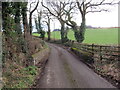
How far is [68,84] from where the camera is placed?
695 centimetres

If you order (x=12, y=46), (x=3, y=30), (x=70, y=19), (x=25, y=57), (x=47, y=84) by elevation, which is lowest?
(x=47, y=84)

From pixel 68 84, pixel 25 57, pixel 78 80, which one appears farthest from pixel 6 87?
pixel 25 57

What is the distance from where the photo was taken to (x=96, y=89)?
20.7 ft

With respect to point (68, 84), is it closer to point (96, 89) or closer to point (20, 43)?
point (96, 89)

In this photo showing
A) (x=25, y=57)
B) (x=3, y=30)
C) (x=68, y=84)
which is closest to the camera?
(x=68, y=84)

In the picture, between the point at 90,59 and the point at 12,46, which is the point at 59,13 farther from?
the point at 12,46

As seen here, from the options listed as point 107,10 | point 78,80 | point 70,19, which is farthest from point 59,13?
point 78,80

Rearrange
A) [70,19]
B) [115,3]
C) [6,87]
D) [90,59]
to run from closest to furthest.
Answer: [6,87] → [90,59] → [115,3] → [70,19]

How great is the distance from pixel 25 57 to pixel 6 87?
5354 mm

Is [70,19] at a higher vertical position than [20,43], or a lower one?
higher

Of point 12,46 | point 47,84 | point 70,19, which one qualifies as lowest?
point 47,84

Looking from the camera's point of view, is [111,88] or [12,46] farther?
[12,46]

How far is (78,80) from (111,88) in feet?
5.47

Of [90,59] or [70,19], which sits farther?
[70,19]
